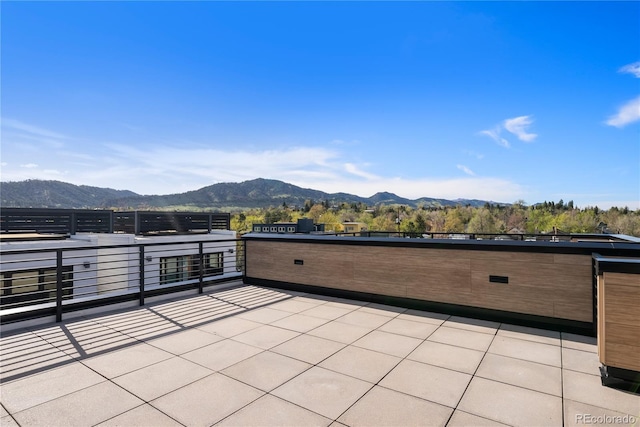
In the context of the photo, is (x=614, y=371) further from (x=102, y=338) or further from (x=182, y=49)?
(x=182, y=49)

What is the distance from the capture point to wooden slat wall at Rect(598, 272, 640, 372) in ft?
8.38

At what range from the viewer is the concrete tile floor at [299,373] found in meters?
2.22

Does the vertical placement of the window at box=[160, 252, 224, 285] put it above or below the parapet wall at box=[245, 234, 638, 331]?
below

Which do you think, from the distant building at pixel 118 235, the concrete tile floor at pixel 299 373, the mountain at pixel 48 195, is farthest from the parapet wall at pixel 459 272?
the mountain at pixel 48 195

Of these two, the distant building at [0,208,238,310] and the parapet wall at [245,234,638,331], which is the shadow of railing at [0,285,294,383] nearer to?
the parapet wall at [245,234,638,331]

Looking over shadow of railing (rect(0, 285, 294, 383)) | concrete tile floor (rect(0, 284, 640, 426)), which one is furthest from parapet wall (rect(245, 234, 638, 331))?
shadow of railing (rect(0, 285, 294, 383))

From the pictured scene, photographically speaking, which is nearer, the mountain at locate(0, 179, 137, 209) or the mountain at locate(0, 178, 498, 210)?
the mountain at locate(0, 179, 137, 209)

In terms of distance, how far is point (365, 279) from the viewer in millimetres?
5598

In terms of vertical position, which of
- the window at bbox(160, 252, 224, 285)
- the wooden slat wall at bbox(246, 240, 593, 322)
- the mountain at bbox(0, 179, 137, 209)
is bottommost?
the window at bbox(160, 252, 224, 285)

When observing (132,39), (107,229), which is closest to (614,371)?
(132,39)

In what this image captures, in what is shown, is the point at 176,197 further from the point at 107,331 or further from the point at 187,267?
the point at 107,331

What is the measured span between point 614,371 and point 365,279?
3.41 metres

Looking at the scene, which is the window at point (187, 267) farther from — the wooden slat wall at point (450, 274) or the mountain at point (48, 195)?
the mountain at point (48, 195)

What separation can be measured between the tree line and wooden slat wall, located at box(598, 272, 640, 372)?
7204 cm
